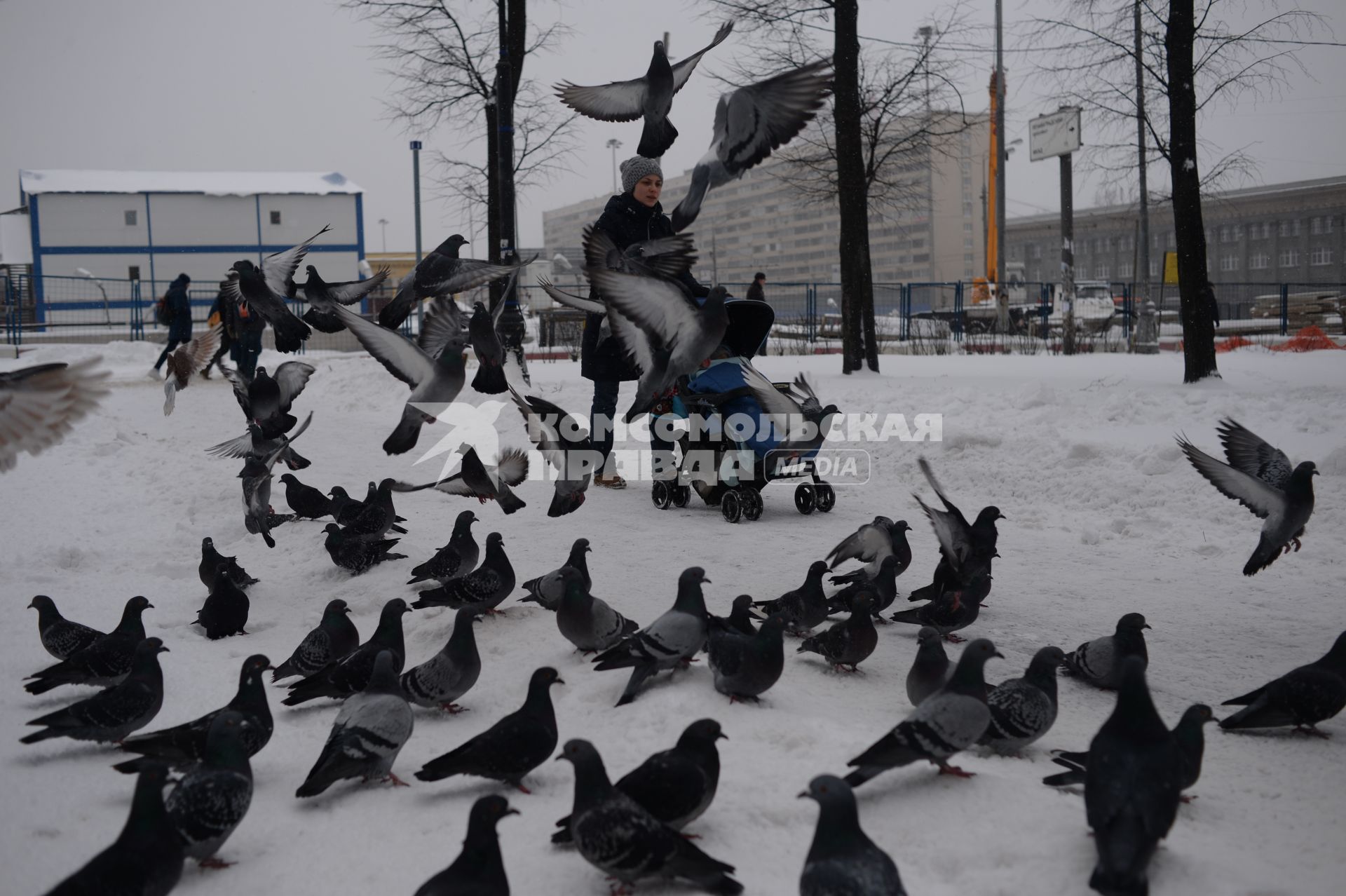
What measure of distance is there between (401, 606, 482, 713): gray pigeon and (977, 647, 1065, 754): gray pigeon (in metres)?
2.05

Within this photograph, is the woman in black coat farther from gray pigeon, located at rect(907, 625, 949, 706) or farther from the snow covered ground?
gray pigeon, located at rect(907, 625, 949, 706)

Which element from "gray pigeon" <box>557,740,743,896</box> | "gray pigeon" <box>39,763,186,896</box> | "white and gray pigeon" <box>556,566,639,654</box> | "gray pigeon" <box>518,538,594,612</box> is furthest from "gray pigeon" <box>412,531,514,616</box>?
"gray pigeon" <box>557,740,743,896</box>

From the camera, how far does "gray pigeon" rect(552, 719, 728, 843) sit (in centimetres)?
305

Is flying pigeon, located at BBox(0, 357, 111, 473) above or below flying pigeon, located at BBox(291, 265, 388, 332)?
below

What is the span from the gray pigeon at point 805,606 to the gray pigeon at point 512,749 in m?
1.62

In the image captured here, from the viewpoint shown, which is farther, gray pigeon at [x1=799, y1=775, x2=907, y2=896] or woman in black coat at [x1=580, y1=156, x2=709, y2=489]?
woman in black coat at [x1=580, y1=156, x2=709, y2=489]

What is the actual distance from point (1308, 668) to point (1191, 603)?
1.85 meters

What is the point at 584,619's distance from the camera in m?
4.66

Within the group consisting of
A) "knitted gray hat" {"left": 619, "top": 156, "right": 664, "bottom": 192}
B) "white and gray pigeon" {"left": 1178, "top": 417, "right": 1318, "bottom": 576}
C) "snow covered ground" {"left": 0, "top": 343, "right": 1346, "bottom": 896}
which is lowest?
"snow covered ground" {"left": 0, "top": 343, "right": 1346, "bottom": 896}

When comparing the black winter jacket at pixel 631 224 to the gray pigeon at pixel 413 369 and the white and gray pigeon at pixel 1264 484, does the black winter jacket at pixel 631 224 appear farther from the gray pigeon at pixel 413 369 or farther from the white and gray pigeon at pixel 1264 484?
the white and gray pigeon at pixel 1264 484

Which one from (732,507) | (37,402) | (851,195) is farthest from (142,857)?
(851,195)

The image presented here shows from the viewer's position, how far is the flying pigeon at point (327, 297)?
5.11m

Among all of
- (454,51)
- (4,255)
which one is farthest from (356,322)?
(4,255)

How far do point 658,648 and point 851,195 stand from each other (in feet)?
35.4
